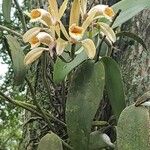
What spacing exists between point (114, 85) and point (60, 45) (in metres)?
0.12

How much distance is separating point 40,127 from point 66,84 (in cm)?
13

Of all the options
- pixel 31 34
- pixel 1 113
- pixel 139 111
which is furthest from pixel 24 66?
pixel 1 113

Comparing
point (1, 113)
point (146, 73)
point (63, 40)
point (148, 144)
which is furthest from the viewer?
point (1, 113)

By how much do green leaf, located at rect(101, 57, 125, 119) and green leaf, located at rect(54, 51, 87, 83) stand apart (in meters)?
0.04

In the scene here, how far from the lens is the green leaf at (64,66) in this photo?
2.42 feet

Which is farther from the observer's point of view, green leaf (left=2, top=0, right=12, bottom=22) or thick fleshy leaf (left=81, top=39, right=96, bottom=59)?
green leaf (left=2, top=0, right=12, bottom=22)

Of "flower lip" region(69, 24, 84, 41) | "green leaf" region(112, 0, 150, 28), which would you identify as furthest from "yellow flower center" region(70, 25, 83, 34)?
"green leaf" region(112, 0, 150, 28)

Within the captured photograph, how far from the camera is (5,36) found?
2.59ft

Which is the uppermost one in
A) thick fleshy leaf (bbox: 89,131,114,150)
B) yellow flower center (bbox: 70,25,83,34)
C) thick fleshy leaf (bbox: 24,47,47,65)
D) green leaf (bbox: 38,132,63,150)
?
yellow flower center (bbox: 70,25,83,34)

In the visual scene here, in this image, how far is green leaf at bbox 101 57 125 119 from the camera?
2.39 feet

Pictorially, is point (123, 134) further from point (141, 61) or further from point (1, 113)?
point (1, 113)

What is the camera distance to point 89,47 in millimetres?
688

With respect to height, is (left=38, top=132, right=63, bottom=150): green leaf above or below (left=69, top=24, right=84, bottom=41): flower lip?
below

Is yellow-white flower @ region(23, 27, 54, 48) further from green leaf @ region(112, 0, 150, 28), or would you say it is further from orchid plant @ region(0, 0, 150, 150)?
green leaf @ region(112, 0, 150, 28)
